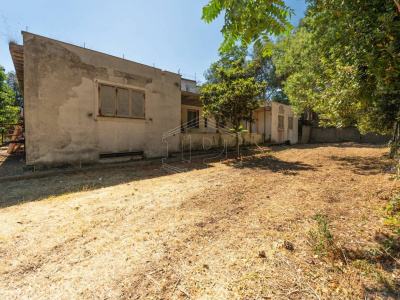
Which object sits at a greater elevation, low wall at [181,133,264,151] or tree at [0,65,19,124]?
tree at [0,65,19,124]

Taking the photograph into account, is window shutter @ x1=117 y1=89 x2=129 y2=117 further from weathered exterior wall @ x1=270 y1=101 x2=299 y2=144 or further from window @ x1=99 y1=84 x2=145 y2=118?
weathered exterior wall @ x1=270 y1=101 x2=299 y2=144

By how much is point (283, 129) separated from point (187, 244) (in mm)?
18078

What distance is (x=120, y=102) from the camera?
7789 mm

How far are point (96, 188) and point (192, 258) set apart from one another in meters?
3.67

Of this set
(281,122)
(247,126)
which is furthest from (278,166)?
(281,122)

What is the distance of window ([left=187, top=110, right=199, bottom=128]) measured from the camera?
1383 cm

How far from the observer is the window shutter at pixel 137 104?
26.9ft

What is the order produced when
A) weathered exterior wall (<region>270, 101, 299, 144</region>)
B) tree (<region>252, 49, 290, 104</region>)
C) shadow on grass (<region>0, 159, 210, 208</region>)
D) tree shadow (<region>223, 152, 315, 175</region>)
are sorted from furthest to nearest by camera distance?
tree (<region>252, 49, 290, 104</region>), weathered exterior wall (<region>270, 101, 299, 144</region>), tree shadow (<region>223, 152, 315, 175</region>), shadow on grass (<region>0, 159, 210, 208</region>)

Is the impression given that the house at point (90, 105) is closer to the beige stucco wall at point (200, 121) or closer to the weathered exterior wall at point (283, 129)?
the beige stucco wall at point (200, 121)

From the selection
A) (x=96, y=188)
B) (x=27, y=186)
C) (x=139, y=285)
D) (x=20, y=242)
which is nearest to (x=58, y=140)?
(x=27, y=186)

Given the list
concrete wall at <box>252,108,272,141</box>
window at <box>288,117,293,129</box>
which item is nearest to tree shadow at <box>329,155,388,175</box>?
concrete wall at <box>252,108,272,141</box>

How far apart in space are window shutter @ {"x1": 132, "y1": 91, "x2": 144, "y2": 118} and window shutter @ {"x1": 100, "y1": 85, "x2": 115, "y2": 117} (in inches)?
33.5

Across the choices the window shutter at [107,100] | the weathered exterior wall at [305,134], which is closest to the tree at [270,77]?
the weathered exterior wall at [305,134]

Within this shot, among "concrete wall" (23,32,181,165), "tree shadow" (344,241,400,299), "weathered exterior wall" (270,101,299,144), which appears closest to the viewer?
"tree shadow" (344,241,400,299)
